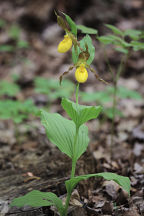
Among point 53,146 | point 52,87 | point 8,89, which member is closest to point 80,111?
point 53,146

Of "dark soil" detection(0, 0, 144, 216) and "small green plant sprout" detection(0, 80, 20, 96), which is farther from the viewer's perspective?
"small green plant sprout" detection(0, 80, 20, 96)

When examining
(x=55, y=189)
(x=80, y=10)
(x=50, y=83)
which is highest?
(x=80, y=10)

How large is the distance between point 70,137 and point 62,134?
0.05 meters

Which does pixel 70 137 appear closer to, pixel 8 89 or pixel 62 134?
pixel 62 134

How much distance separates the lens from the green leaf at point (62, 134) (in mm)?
1390

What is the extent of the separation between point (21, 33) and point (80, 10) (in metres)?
1.57

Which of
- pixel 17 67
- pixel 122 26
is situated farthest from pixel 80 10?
pixel 17 67

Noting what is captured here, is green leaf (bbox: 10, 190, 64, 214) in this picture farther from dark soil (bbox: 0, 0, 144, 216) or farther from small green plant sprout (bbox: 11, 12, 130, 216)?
dark soil (bbox: 0, 0, 144, 216)

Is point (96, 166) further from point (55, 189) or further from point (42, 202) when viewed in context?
point (42, 202)

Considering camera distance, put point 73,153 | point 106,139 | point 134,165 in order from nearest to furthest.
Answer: point 73,153 < point 134,165 < point 106,139

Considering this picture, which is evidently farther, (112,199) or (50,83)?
(50,83)

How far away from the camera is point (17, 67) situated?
5180 millimetres

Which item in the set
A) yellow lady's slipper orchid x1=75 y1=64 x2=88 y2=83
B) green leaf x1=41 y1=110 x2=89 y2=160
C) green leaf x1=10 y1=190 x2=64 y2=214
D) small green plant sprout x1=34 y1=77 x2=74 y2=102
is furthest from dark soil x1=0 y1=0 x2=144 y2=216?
yellow lady's slipper orchid x1=75 y1=64 x2=88 y2=83

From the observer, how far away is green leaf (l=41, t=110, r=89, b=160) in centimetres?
139
